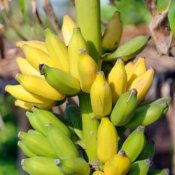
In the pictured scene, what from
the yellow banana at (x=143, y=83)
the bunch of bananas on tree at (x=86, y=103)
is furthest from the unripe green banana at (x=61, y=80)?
the yellow banana at (x=143, y=83)

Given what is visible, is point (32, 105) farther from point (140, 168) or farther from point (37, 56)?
point (140, 168)

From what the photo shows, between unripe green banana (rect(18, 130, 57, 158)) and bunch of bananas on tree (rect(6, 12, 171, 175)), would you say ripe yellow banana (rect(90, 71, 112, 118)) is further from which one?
unripe green banana (rect(18, 130, 57, 158))

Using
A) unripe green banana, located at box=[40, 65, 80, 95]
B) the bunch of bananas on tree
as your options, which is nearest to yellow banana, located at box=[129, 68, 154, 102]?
the bunch of bananas on tree

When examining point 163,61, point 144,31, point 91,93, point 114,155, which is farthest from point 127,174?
point 144,31

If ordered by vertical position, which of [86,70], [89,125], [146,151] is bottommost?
[146,151]

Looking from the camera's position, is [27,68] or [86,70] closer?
[86,70]

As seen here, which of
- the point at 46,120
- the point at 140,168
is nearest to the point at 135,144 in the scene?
the point at 140,168

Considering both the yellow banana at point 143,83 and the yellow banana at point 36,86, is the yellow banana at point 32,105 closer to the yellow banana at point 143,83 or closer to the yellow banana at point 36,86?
the yellow banana at point 36,86

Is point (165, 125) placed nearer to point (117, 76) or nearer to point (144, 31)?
point (144, 31)
